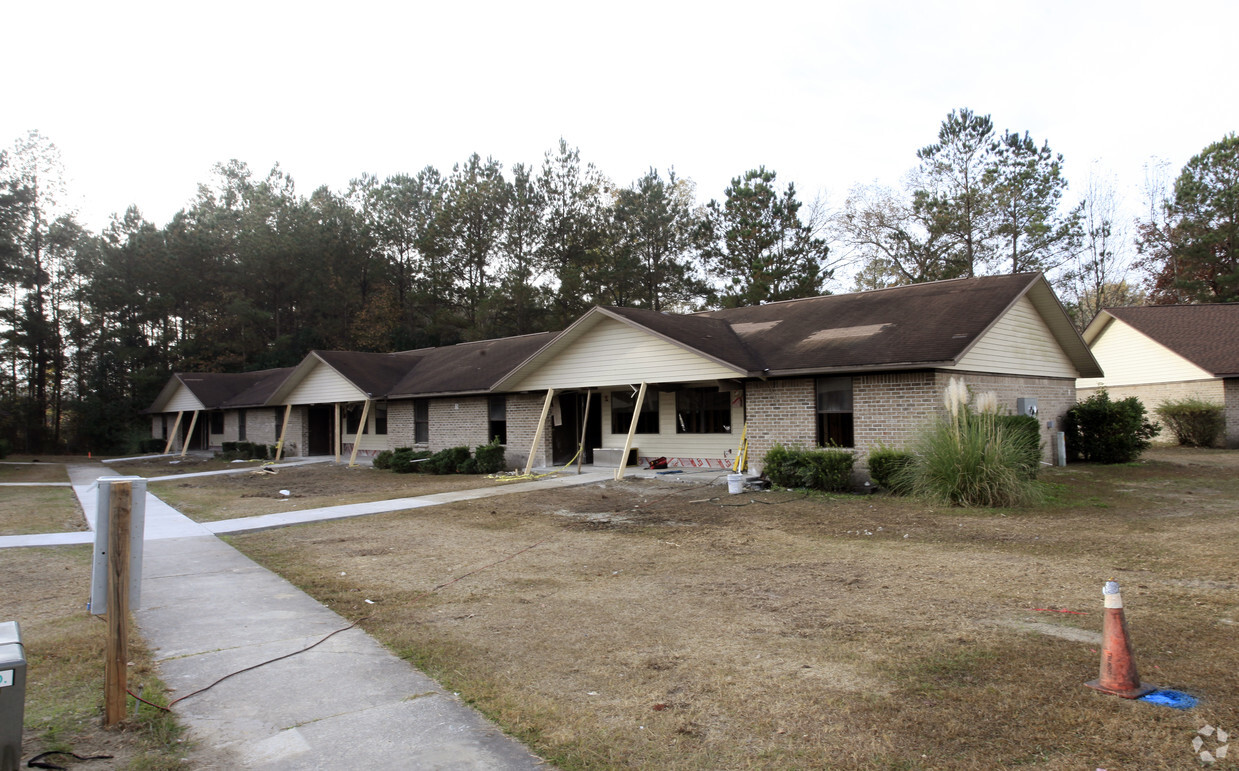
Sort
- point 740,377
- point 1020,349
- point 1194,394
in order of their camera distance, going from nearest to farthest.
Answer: point 740,377, point 1020,349, point 1194,394

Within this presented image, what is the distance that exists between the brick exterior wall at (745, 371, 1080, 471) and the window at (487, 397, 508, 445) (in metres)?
8.51

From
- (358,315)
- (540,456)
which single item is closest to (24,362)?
(358,315)

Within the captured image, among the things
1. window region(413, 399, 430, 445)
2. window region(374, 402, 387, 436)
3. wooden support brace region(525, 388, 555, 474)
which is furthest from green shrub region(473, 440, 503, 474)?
window region(374, 402, 387, 436)

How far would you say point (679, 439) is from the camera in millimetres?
20078

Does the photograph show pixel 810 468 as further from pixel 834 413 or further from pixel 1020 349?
pixel 1020 349

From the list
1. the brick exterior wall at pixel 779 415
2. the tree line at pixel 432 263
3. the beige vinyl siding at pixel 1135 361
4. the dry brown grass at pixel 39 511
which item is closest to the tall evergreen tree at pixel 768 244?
the tree line at pixel 432 263

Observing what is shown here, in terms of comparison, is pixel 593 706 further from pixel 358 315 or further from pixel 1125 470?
pixel 358 315

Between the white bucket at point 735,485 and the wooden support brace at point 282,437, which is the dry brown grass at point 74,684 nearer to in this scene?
the white bucket at point 735,485

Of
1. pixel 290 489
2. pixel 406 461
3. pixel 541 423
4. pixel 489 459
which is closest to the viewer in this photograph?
pixel 290 489

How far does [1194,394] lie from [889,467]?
17292mm

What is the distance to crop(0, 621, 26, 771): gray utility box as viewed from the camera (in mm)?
3277

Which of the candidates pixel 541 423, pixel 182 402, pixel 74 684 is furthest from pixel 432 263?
pixel 74 684

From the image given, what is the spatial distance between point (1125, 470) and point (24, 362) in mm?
52566

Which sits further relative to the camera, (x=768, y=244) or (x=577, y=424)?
(x=768, y=244)
